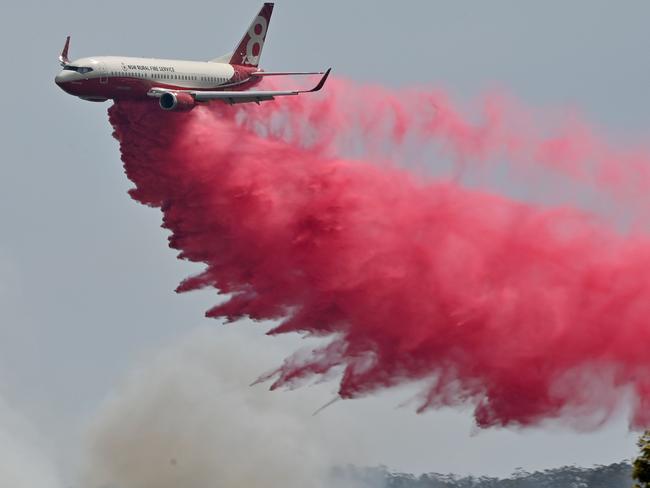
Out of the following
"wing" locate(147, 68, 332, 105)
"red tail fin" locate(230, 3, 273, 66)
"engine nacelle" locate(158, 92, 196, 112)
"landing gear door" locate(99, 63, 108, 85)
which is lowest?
"engine nacelle" locate(158, 92, 196, 112)

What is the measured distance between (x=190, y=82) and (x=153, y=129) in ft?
12.0

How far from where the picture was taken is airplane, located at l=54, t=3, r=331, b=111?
63906 mm

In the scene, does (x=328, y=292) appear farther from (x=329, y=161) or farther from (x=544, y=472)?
(x=544, y=472)

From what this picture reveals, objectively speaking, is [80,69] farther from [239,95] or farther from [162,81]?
[239,95]

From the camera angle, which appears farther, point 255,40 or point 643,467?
point 255,40

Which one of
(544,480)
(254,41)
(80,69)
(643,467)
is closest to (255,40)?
(254,41)

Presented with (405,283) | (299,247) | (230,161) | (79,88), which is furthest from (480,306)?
(79,88)

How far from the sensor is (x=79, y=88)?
2516 inches

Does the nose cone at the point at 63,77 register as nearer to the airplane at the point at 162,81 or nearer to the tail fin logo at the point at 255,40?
the airplane at the point at 162,81

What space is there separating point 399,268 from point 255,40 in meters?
14.5

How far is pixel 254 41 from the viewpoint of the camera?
232 ft

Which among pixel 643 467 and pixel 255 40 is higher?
pixel 255 40

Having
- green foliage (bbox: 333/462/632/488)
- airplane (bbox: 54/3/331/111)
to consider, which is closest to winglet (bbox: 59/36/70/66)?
airplane (bbox: 54/3/331/111)

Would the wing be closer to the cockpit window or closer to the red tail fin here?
the cockpit window
